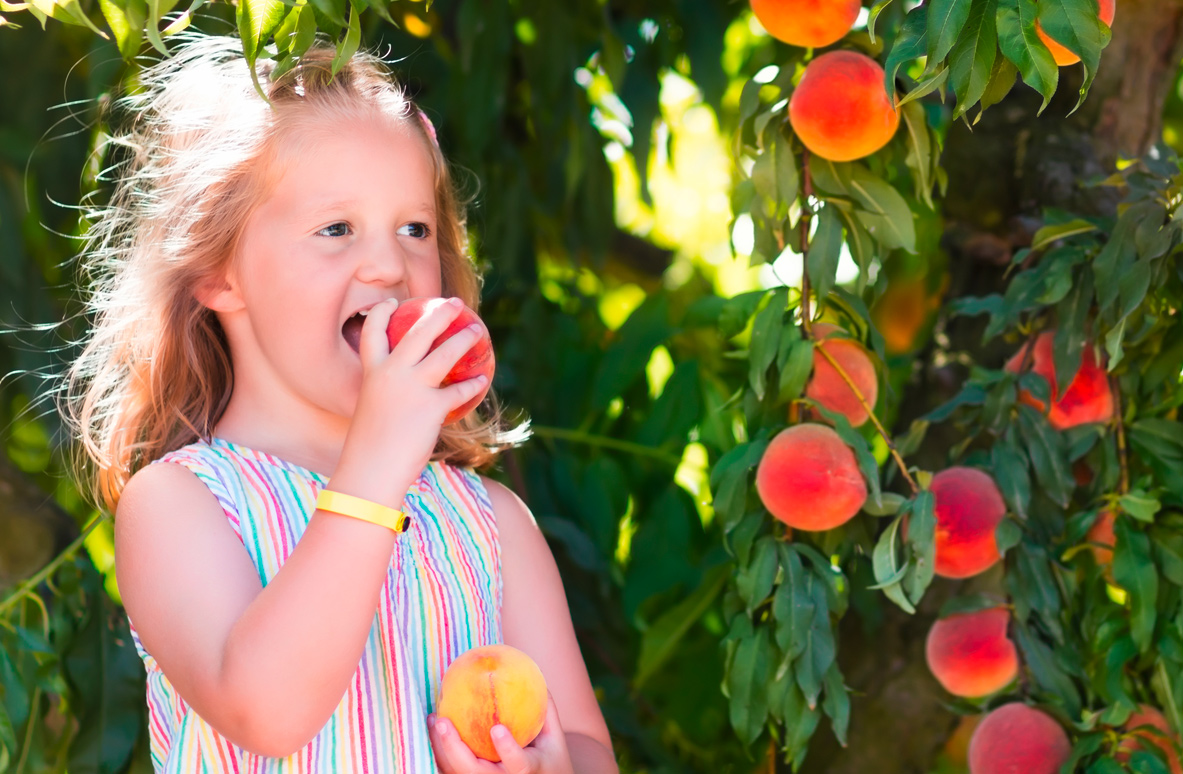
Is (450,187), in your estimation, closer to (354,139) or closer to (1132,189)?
(354,139)

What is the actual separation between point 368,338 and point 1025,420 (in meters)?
0.80

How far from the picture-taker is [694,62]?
6.97 ft

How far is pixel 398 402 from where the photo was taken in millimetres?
1091

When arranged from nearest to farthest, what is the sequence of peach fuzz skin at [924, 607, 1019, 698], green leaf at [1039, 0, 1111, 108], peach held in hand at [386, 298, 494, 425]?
green leaf at [1039, 0, 1111, 108] < peach held in hand at [386, 298, 494, 425] < peach fuzz skin at [924, 607, 1019, 698]

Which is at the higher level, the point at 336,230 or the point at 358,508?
the point at 336,230

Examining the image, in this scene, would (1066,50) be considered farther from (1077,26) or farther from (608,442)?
(608,442)

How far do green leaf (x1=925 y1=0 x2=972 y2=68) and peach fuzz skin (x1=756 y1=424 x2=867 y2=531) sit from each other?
49cm

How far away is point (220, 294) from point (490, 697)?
54cm

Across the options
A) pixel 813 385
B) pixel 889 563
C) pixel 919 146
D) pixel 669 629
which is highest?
pixel 919 146

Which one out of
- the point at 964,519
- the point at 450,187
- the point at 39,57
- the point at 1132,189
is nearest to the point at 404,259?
the point at 450,187

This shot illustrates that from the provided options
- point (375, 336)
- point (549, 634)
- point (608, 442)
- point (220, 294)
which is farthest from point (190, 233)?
point (608, 442)

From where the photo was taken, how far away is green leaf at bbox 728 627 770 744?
53.3 inches

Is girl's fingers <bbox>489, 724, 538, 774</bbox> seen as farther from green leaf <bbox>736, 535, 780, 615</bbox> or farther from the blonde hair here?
the blonde hair

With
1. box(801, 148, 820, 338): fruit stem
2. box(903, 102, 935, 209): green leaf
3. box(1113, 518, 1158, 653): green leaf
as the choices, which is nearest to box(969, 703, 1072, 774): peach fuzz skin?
box(1113, 518, 1158, 653): green leaf
